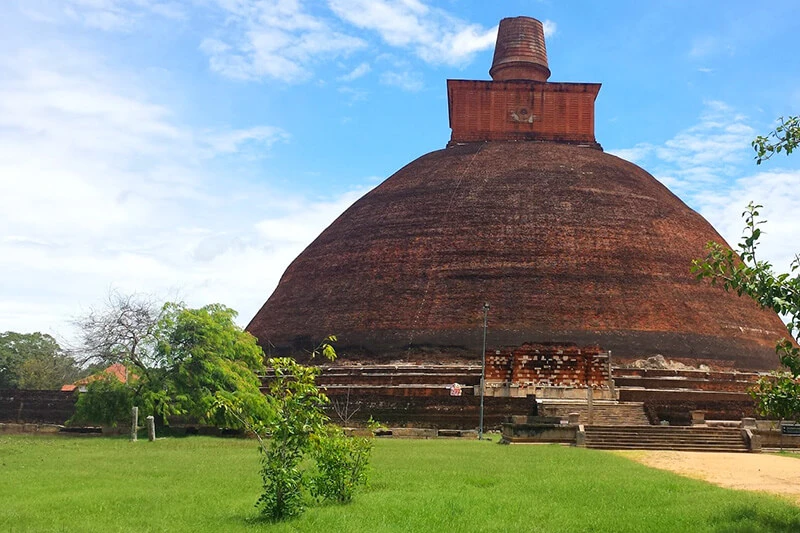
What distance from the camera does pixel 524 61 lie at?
125ft

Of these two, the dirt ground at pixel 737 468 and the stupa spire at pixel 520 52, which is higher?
the stupa spire at pixel 520 52

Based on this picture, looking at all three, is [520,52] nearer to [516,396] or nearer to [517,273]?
[517,273]

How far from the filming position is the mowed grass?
27.9 ft

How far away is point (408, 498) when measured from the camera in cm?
990

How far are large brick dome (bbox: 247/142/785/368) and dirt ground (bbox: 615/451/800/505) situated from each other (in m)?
9.70

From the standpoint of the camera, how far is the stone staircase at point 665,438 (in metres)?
19.2

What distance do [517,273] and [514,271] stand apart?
0.12 meters

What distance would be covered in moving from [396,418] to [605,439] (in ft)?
22.4

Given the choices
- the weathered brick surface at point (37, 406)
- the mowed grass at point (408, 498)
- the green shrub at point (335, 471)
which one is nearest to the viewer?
the mowed grass at point (408, 498)

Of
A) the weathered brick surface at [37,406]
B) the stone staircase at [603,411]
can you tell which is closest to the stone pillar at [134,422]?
the weathered brick surface at [37,406]

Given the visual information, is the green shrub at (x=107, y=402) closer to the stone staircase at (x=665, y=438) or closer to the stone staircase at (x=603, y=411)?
the stone staircase at (x=603, y=411)

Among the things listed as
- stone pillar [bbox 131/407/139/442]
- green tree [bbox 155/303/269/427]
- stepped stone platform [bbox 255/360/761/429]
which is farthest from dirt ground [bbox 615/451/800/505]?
stone pillar [bbox 131/407/139/442]

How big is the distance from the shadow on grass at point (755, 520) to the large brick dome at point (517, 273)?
18.2 meters

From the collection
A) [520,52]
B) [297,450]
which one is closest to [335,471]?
[297,450]
